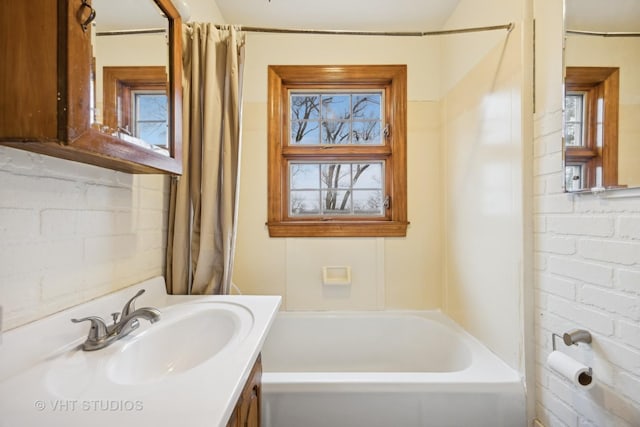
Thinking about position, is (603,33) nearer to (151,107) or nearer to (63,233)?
(151,107)

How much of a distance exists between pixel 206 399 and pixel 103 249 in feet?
2.28

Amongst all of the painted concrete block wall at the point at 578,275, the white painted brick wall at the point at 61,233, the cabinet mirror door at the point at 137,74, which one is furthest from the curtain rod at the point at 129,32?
the painted concrete block wall at the point at 578,275

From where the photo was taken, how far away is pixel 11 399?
0.56 meters

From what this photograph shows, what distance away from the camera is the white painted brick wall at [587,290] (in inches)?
33.9

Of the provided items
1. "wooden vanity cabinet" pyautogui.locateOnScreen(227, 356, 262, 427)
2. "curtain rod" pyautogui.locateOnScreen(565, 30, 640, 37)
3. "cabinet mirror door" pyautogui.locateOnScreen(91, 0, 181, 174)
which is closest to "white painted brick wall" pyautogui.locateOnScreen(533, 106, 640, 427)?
"curtain rod" pyautogui.locateOnScreen(565, 30, 640, 37)

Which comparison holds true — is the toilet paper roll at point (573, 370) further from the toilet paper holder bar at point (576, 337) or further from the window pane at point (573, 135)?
the window pane at point (573, 135)

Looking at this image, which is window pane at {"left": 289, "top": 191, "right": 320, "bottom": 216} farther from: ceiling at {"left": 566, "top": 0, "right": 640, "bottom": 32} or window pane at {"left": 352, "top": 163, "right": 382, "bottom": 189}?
ceiling at {"left": 566, "top": 0, "right": 640, "bottom": 32}

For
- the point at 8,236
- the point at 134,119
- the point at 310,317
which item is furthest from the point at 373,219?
the point at 8,236

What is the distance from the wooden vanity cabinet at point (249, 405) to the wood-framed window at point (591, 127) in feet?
4.08

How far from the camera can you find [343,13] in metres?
1.88

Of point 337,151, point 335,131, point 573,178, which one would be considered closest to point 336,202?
point 337,151

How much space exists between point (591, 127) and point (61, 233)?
162cm

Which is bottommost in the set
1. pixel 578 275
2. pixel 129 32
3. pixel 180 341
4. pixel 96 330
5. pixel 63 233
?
pixel 180 341

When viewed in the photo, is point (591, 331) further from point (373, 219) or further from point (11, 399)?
point (11, 399)
